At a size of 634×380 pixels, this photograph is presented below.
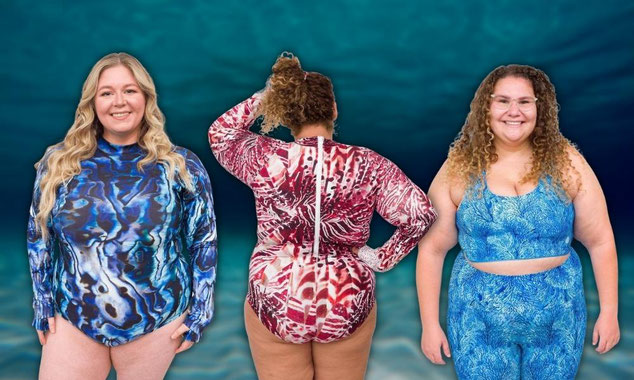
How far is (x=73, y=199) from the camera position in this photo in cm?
238

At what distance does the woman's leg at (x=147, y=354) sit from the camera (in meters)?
2.47

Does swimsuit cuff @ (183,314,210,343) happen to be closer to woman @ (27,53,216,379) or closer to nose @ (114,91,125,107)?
woman @ (27,53,216,379)

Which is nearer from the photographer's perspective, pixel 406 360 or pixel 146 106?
pixel 146 106

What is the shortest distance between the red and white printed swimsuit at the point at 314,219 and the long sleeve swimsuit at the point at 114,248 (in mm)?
244

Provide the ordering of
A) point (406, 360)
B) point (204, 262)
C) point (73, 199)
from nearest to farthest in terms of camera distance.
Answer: point (73, 199) < point (204, 262) < point (406, 360)

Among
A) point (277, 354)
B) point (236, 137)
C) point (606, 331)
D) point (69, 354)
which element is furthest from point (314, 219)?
point (606, 331)

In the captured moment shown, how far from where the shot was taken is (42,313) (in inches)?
95.4

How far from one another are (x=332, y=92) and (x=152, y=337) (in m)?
1.09

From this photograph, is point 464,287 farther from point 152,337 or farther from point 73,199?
point 73,199

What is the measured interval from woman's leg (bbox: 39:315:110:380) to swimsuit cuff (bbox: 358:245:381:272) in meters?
0.98

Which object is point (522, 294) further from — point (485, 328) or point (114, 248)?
point (114, 248)

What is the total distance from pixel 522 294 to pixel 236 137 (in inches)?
47.3

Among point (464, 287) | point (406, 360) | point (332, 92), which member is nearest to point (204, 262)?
point (332, 92)

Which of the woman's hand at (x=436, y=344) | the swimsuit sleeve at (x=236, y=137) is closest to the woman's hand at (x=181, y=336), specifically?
the swimsuit sleeve at (x=236, y=137)
